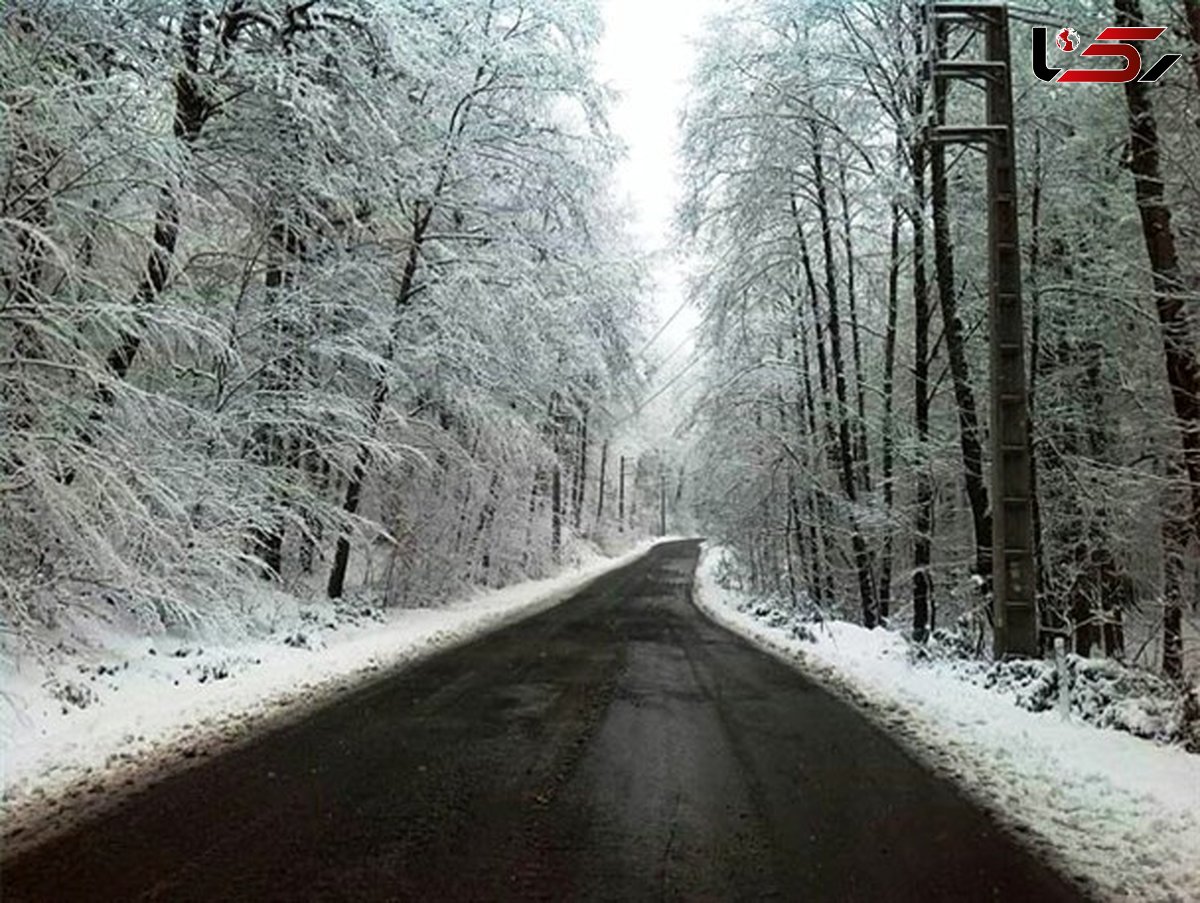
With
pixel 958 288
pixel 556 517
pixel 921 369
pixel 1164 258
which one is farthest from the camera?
pixel 556 517

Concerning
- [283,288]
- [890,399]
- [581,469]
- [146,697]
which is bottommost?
[146,697]

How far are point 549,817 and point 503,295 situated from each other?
12487 millimetres

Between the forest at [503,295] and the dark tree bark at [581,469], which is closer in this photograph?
the forest at [503,295]

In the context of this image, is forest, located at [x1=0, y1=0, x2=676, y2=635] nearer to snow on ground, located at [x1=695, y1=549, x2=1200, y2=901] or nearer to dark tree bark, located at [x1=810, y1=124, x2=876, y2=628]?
dark tree bark, located at [x1=810, y1=124, x2=876, y2=628]

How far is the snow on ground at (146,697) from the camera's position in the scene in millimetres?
5664

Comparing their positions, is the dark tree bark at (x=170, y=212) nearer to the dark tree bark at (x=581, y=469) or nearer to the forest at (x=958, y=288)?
the forest at (x=958, y=288)

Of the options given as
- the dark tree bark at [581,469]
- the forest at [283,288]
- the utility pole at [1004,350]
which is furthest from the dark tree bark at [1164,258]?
the dark tree bark at [581,469]

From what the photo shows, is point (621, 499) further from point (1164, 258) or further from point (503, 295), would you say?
point (1164, 258)

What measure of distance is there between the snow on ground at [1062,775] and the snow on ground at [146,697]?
5.24 meters

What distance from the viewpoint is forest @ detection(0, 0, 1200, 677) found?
775cm

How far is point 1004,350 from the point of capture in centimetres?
1002

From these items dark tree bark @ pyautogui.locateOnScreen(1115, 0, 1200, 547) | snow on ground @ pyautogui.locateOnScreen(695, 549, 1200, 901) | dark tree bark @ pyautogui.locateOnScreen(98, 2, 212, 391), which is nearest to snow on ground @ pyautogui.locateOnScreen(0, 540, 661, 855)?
dark tree bark @ pyautogui.locateOnScreen(98, 2, 212, 391)

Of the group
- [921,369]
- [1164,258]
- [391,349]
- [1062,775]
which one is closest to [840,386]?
[921,369]

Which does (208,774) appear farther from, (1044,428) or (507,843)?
(1044,428)
